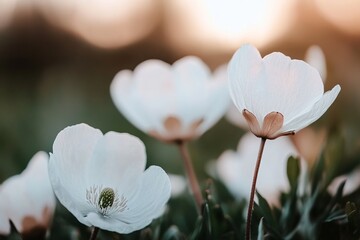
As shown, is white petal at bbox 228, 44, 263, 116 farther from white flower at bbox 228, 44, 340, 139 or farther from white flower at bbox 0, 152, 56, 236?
white flower at bbox 0, 152, 56, 236

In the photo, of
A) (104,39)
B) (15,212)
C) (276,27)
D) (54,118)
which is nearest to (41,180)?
(15,212)

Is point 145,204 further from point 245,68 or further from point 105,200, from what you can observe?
point 245,68

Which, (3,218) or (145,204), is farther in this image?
(3,218)

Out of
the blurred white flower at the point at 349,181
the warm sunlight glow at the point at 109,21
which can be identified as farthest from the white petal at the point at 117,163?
the warm sunlight glow at the point at 109,21

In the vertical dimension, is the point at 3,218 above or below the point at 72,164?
below

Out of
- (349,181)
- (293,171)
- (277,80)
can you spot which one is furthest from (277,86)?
(349,181)

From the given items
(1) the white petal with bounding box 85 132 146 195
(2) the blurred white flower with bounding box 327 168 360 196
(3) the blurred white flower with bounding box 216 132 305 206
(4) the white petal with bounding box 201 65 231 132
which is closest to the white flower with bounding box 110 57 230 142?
(4) the white petal with bounding box 201 65 231 132

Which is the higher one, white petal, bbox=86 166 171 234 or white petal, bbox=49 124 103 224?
white petal, bbox=49 124 103 224
